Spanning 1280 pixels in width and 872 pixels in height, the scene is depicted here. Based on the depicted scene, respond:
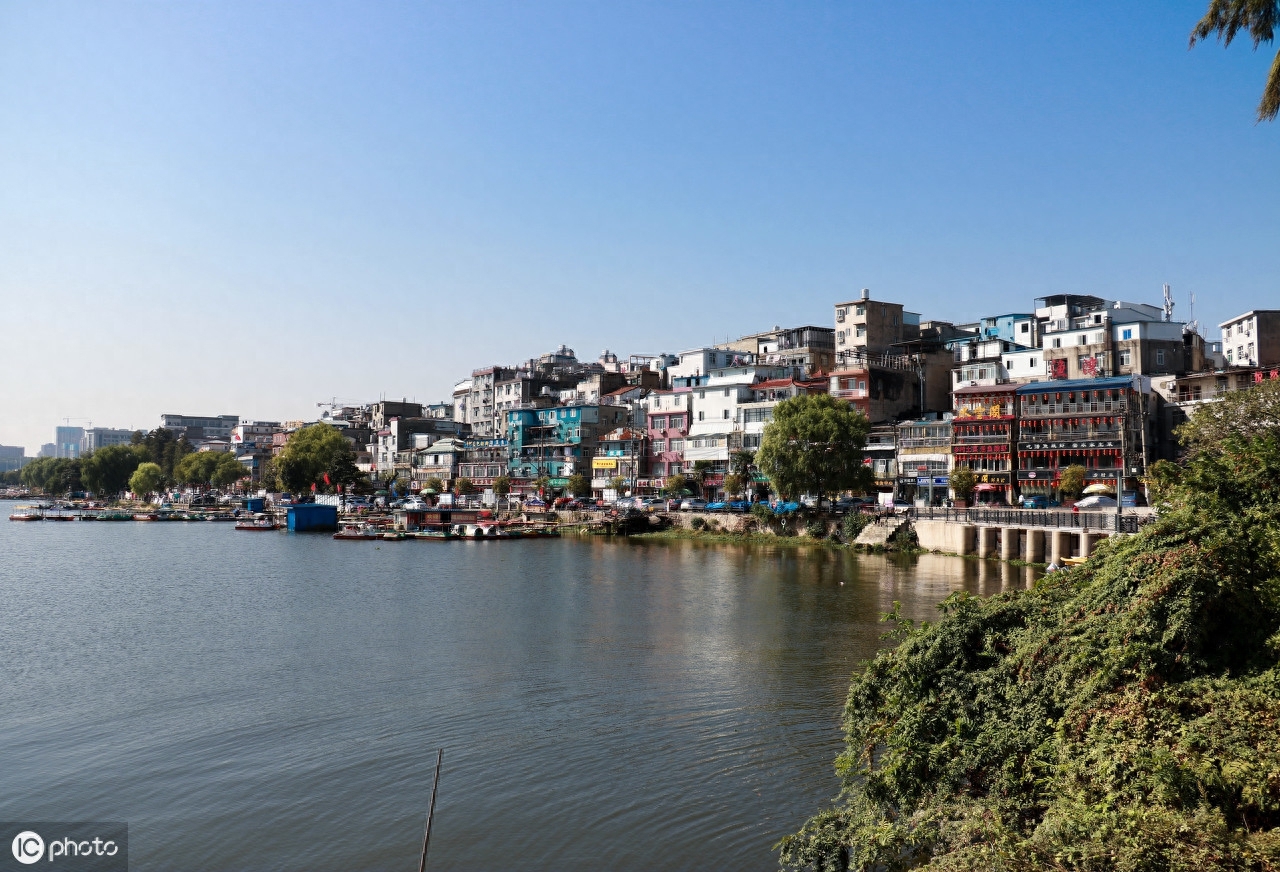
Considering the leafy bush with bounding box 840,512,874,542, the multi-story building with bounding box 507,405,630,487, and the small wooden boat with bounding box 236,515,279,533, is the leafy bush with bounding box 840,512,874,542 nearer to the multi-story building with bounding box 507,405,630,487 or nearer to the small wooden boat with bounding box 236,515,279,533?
the multi-story building with bounding box 507,405,630,487

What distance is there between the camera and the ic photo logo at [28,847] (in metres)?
16.5

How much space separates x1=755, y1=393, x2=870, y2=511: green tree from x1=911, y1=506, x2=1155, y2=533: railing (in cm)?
692

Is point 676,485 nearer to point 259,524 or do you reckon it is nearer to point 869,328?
point 869,328

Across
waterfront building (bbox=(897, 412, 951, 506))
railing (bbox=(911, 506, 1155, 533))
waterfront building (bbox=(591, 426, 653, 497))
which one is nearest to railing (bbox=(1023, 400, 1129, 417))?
waterfront building (bbox=(897, 412, 951, 506))

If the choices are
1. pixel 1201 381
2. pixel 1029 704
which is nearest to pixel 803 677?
pixel 1029 704

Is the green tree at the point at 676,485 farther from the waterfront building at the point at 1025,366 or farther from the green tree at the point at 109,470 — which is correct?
the green tree at the point at 109,470

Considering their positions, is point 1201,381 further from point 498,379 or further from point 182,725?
point 498,379

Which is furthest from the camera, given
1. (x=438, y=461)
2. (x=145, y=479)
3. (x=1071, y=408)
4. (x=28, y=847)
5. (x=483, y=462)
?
(x=145, y=479)

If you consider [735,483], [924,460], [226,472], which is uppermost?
[226,472]

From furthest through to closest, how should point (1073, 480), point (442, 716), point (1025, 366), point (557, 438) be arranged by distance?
point (557, 438)
point (1025, 366)
point (1073, 480)
point (442, 716)

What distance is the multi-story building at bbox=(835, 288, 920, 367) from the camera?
99000mm

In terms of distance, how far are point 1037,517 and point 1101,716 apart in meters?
49.0

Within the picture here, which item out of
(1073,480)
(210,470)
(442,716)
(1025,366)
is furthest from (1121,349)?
(210,470)

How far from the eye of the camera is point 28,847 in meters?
16.8
